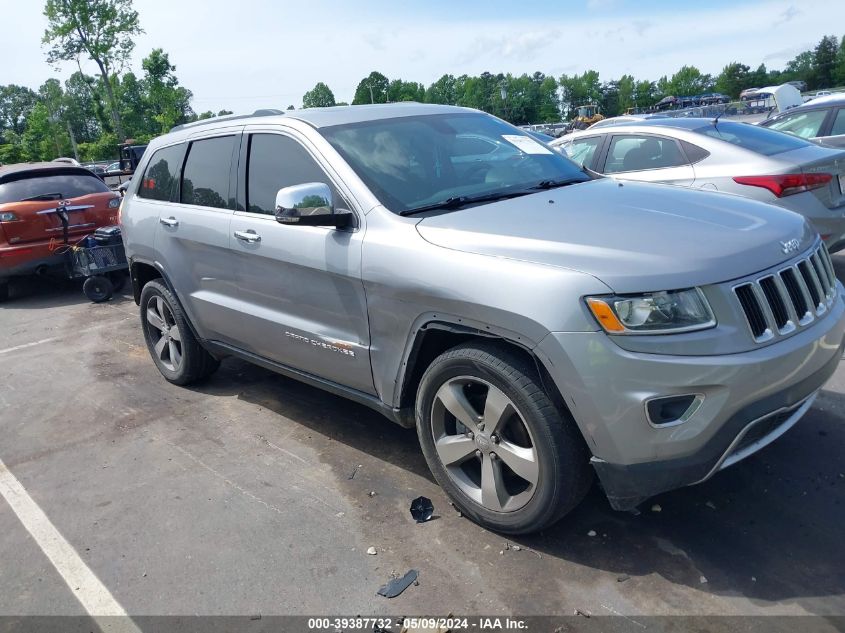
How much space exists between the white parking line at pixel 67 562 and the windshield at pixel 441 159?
7.07 feet

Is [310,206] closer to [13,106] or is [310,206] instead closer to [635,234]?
[635,234]

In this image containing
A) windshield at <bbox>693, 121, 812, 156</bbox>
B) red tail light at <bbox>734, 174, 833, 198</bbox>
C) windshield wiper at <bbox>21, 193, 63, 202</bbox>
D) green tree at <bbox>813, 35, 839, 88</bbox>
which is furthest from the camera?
green tree at <bbox>813, 35, 839, 88</bbox>

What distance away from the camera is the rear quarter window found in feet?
30.0

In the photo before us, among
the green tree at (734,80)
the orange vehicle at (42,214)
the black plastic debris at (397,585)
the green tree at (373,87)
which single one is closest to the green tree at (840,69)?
the green tree at (734,80)

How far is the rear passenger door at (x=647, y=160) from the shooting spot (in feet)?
20.6

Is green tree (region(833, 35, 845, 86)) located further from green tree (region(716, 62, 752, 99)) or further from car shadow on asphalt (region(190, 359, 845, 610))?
car shadow on asphalt (region(190, 359, 845, 610))

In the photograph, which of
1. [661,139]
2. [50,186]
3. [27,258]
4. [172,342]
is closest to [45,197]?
[50,186]

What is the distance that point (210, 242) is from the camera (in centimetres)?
443

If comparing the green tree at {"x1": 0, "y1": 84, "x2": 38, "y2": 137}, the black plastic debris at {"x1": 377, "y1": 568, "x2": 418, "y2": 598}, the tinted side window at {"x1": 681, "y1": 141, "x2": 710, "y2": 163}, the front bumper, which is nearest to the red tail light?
the tinted side window at {"x1": 681, "y1": 141, "x2": 710, "y2": 163}

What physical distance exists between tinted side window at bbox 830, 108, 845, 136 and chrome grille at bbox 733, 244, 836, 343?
6.87 m

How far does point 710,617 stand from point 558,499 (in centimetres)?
68

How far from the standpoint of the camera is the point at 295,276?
3.80m

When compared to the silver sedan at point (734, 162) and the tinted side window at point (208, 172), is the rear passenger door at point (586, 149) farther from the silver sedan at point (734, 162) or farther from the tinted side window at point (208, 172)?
the tinted side window at point (208, 172)

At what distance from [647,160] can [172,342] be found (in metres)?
4.52
